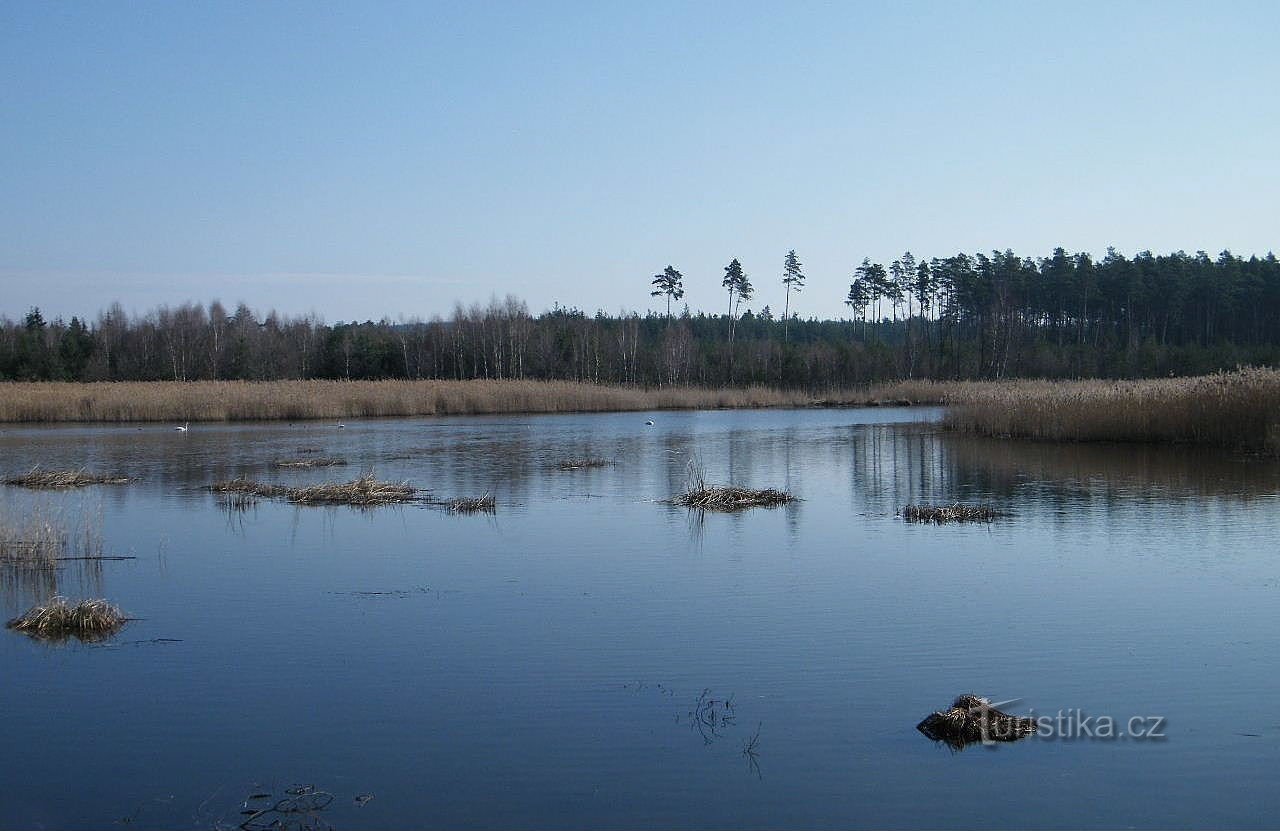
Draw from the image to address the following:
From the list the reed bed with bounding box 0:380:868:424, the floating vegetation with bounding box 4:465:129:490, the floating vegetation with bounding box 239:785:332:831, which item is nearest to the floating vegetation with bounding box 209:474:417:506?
the floating vegetation with bounding box 4:465:129:490

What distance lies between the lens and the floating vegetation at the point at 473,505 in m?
15.5

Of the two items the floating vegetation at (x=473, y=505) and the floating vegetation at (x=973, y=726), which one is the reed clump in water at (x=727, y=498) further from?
Answer: the floating vegetation at (x=973, y=726)

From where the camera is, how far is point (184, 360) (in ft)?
217

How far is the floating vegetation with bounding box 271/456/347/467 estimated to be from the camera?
22781 millimetres

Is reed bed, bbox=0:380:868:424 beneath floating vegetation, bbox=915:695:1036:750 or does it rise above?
above

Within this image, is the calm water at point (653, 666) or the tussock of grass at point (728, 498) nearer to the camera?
the calm water at point (653, 666)

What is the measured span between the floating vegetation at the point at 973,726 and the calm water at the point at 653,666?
0.42 ft

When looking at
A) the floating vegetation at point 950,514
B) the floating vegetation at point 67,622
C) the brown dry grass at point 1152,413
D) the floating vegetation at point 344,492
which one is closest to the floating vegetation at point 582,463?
the floating vegetation at point 344,492

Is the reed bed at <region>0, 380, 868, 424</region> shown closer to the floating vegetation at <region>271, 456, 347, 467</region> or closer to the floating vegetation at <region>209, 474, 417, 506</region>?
the floating vegetation at <region>271, 456, 347, 467</region>

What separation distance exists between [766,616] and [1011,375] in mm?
66734

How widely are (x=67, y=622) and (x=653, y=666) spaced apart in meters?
4.90

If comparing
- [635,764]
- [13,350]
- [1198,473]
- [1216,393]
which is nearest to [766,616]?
[635,764]

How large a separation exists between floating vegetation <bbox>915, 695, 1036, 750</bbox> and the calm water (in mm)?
127

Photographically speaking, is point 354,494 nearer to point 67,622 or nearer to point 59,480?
point 59,480
